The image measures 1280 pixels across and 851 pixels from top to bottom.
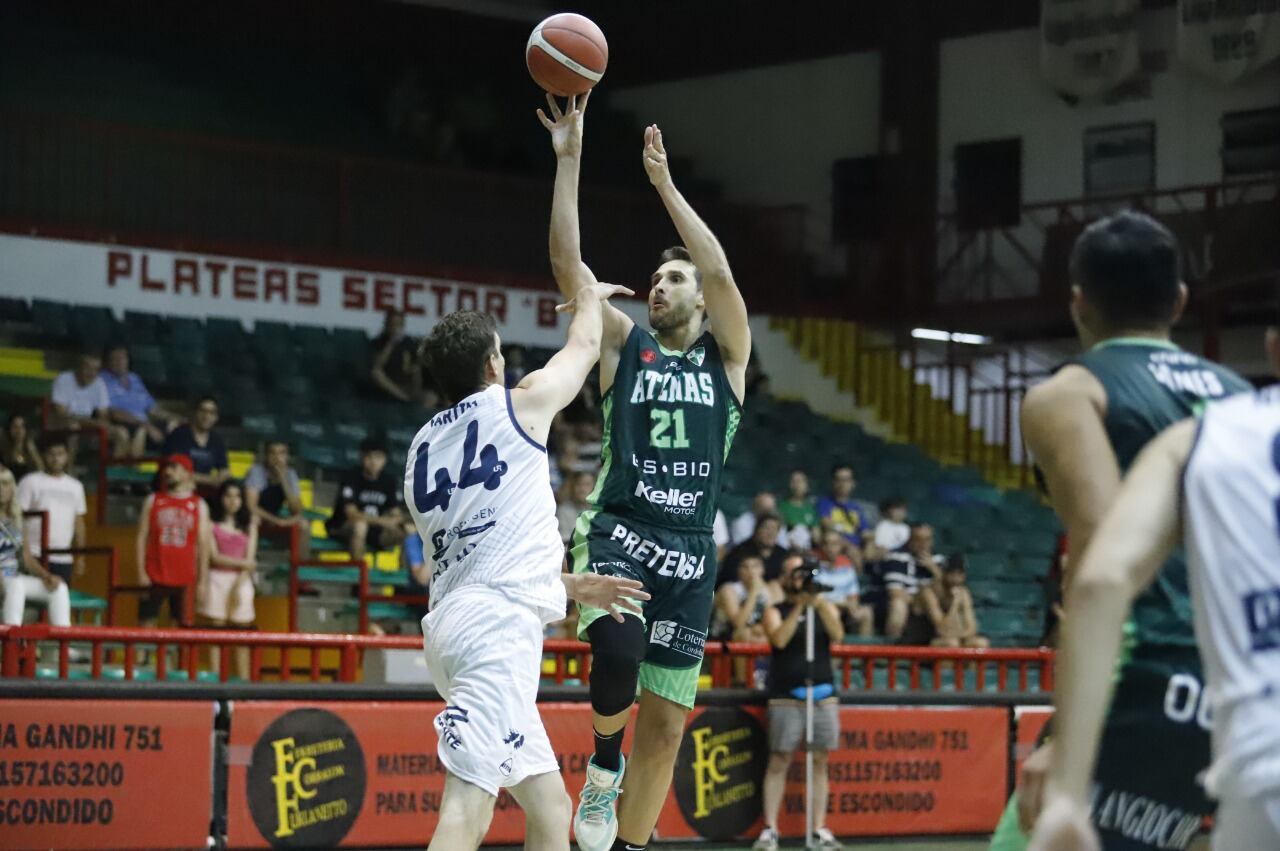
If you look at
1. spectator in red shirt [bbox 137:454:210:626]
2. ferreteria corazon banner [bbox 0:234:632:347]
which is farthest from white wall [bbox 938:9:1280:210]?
spectator in red shirt [bbox 137:454:210:626]

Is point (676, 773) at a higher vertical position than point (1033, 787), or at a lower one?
lower

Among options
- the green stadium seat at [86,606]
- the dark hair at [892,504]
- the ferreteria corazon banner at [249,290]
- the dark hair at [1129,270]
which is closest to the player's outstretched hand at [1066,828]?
the dark hair at [1129,270]

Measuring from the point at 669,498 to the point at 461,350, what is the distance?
166 cm

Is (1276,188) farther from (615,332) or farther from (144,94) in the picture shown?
(615,332)

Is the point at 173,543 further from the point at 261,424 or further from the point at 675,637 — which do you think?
the point at 675,637

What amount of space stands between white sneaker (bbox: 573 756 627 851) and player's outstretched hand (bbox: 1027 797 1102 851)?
4093mm

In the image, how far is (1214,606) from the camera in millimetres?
3053

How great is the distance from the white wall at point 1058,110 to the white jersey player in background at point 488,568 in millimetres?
21065

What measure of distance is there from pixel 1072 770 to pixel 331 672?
1021cm

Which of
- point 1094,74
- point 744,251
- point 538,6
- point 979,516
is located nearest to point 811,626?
point 979,516

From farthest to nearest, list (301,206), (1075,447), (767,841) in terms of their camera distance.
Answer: (301,206) → (767,841) → (1075,447)

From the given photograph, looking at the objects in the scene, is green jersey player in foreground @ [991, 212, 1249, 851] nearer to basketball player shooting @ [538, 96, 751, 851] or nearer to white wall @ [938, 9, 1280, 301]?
basketball player shooting @ [538, 96, 751, 851]

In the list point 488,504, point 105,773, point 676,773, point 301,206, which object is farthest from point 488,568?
point 301,206

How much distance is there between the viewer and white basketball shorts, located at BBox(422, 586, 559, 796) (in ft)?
18.3
